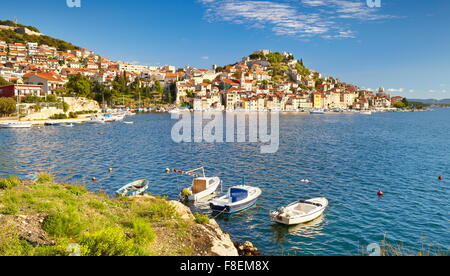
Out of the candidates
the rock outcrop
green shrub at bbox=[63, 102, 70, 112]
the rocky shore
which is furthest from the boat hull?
green shrub at bbox=[63, 102, 70, 112]

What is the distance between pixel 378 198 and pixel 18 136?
51.4 meters

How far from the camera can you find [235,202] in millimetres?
18109

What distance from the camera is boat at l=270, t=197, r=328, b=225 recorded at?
15862 millimetres

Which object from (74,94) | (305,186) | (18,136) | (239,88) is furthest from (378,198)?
(239,88)

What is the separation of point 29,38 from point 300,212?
202999 mm

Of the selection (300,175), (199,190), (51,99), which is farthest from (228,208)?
(51,99)

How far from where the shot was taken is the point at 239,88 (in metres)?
168

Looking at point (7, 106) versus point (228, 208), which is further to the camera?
point (7, 106)

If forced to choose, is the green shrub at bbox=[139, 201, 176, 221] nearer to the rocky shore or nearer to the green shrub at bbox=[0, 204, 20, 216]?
the rocky shore

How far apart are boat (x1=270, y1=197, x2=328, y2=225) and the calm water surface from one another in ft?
1.29

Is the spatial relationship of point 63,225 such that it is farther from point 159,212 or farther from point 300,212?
point 300,212

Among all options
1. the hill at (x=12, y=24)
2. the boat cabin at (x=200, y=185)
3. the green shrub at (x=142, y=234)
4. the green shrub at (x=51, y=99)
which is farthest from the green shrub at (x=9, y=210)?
the hill at (x=12, y=24)
